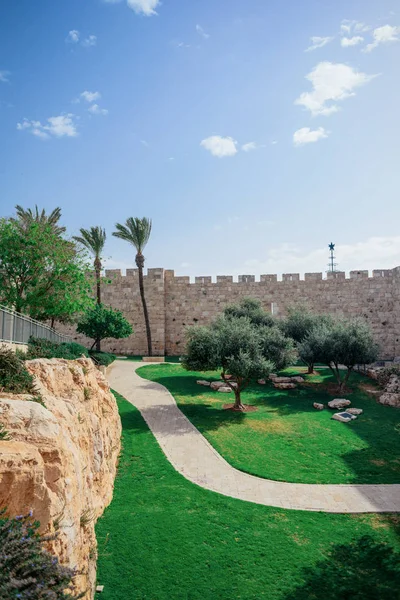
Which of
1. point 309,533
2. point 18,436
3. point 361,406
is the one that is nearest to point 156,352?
point 361,406

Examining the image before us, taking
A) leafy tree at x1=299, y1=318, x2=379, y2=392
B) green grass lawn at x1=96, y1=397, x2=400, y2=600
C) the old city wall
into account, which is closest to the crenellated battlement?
the old city wall

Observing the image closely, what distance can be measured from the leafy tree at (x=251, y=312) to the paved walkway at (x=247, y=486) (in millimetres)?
8694

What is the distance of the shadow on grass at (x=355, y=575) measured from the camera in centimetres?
565

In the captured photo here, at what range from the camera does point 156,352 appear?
2892cm

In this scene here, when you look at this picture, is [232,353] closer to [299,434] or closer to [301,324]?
[299,434]

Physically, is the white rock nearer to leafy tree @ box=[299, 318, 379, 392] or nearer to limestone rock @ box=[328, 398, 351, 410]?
limestone rock @ box=[328, 398, 351, 410]

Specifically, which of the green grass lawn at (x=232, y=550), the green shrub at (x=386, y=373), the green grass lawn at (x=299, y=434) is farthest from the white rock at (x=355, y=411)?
the green grass lawn at (x=232, y=550)

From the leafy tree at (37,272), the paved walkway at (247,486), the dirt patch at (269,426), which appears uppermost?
the leafy tree at (37,272)

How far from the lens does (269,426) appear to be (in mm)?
13484

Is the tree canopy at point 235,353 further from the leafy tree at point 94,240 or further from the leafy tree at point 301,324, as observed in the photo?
the leafy tree at point 94,240

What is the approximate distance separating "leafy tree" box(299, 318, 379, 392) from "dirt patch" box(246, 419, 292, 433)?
5.58 metres

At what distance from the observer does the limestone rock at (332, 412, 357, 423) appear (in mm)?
14216

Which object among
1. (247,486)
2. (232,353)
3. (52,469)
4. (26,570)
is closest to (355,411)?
(232,353)

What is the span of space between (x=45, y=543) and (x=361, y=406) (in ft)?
49.3
